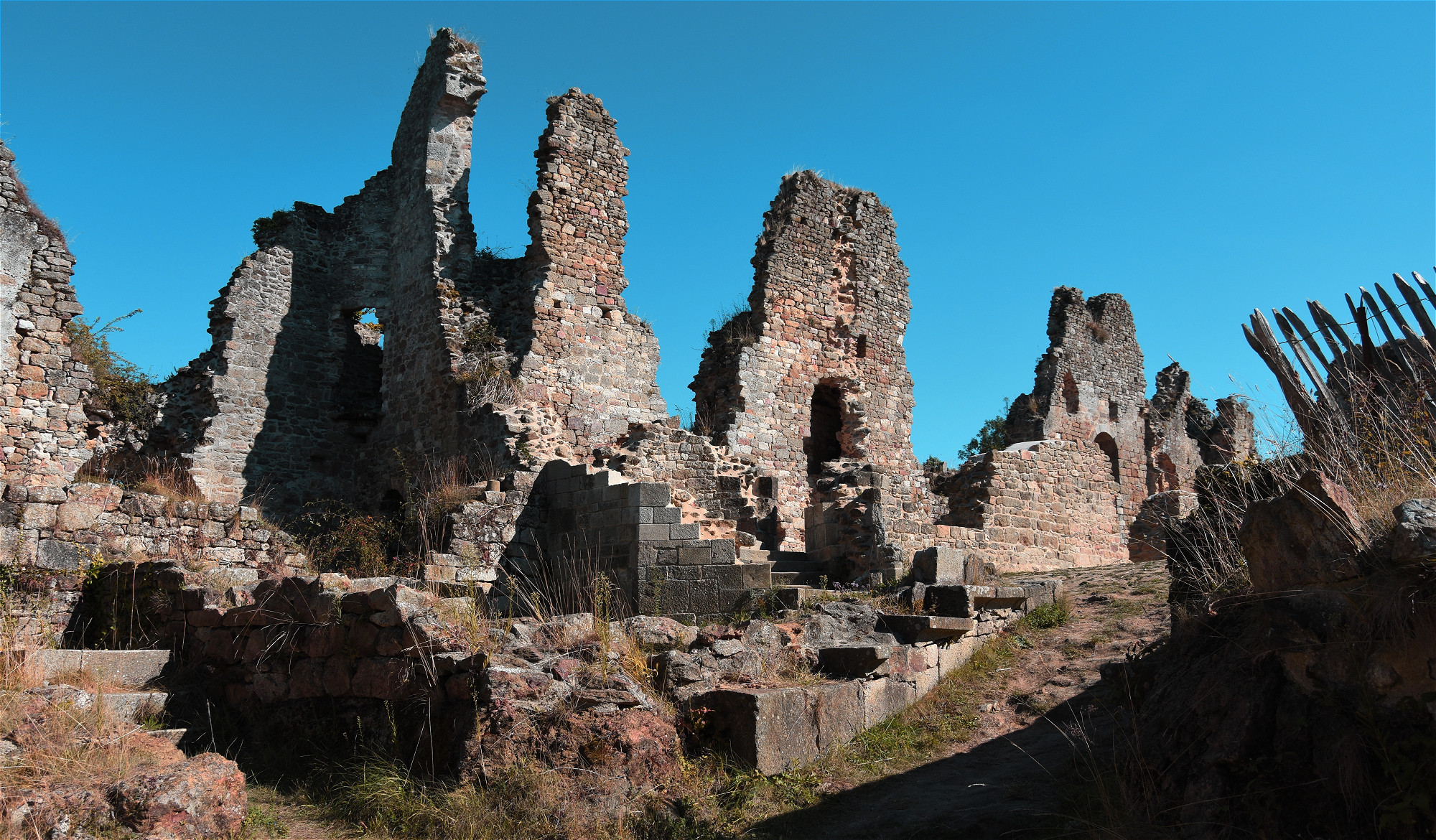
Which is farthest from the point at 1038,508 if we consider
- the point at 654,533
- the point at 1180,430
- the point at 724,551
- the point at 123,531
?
the point at 1180,430

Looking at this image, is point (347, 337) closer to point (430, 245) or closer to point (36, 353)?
point (430, 245)

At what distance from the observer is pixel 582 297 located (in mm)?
15961

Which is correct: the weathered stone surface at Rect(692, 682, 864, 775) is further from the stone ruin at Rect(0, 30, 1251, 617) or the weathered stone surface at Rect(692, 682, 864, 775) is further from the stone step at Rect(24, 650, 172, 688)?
A: the stone step at Rect(24, 650, 172, 688)

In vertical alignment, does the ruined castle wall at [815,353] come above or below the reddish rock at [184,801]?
above

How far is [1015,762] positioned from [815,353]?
480 inches

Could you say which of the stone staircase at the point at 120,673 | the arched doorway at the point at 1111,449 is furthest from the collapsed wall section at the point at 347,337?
the arched doorway at the point at 1111,449

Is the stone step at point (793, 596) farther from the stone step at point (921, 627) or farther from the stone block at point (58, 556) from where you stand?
the stone block at point (58, 556)

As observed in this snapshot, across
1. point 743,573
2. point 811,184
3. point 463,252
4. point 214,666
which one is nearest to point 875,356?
point 811,184

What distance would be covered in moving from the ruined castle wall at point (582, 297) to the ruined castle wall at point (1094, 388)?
38.8 ft

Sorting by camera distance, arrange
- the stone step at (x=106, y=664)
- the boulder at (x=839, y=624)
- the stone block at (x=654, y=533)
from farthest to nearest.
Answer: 1. the stone block at (x=654, y=533)
2. the boulder at (x=839, y=624)
3. the stone step at (x=106, y=664)

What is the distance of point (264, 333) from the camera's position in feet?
55.5

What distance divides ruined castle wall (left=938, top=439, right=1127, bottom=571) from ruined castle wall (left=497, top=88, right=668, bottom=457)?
5.00 metres

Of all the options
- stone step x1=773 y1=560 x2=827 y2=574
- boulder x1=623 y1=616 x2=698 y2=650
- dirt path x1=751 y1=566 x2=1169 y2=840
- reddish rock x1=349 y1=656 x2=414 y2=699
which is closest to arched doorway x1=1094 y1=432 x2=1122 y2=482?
stone step x1=773 y1=560 x2=827 y2=574

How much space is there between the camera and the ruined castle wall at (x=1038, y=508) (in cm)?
1548
